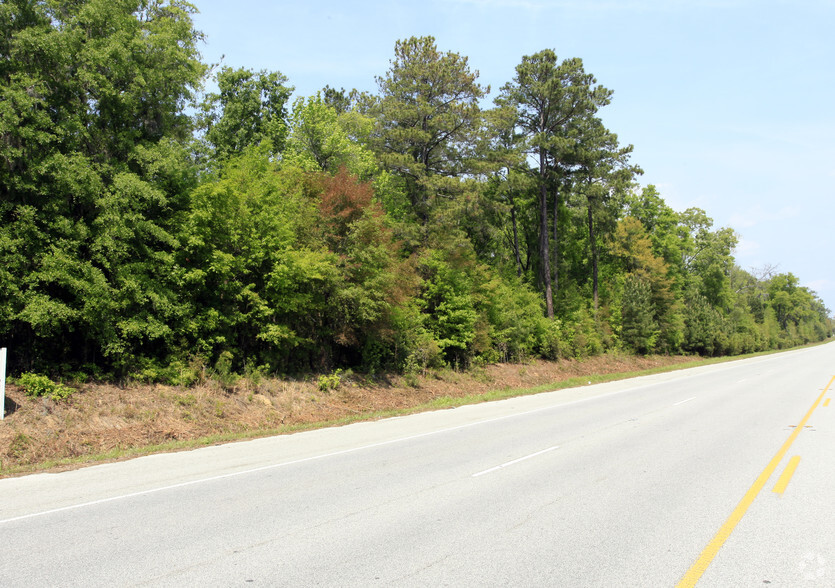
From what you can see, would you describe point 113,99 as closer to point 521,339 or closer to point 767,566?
point 767,566

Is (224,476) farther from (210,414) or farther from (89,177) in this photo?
(89,177)

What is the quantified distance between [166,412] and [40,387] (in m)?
3.04

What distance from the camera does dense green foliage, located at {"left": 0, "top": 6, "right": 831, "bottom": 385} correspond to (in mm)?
13992

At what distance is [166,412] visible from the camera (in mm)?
14414

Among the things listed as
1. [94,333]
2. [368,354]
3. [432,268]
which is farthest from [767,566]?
[432,268]

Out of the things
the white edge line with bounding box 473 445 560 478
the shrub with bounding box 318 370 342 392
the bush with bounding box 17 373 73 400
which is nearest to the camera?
the white edge line with bounding box 473 445 560 478

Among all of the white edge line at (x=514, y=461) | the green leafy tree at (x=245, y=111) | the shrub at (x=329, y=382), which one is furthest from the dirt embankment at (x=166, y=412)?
the green leafy tree at (x=245, y=111)

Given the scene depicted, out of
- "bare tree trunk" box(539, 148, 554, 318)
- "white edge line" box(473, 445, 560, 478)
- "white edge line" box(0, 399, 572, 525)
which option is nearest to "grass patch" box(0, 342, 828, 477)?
"white edge line" box(0, 399, 572, 525)

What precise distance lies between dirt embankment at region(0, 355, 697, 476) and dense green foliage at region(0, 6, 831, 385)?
1152mm

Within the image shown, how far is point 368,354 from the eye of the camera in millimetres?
24141

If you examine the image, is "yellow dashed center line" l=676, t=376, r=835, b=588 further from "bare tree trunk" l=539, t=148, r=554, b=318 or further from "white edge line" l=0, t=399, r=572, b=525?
"bare tree trunk" l=539, t=148, r=554, b=318

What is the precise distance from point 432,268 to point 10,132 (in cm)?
1824

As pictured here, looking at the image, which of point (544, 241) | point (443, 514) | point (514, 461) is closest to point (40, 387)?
point (514, 461)

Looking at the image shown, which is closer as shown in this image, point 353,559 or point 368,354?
point 353,559
